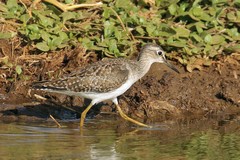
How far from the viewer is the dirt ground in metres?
12.1

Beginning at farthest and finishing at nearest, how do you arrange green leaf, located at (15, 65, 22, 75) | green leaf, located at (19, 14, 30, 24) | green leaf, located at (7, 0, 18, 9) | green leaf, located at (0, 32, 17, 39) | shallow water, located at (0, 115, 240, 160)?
green leaf, located at (7, 0, 18, 9) < green leaf, located at (19, 14, 30, 24) < green leaf, located at (0, 32, 17, 39) < green leaf, located at (15, 65, 22, 75) < shallow water, located at (0, 115, 240, 160)

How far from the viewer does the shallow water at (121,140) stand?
9656 mm

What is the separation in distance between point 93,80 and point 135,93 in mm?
1052

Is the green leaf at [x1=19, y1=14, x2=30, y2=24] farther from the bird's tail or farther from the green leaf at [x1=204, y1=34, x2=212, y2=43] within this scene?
the green leaf at [x1=204, y1=34, x2=212, y2=43]

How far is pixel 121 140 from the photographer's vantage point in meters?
10.5

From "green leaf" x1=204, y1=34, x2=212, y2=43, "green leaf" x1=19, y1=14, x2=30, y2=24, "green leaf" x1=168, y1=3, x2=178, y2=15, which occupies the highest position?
"green leaf" x1=168, y1=3, x2=178, y2=15

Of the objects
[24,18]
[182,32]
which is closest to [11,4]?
[24,18]

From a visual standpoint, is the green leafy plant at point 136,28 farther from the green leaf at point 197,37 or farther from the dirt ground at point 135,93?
the dirt ground at point 135,93

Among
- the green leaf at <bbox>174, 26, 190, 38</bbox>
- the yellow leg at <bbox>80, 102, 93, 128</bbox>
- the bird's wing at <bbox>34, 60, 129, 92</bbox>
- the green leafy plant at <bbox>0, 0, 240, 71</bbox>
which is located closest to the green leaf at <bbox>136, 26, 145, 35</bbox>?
the green leafy plant at <bbox>0, 0, 240, 71</bbox>

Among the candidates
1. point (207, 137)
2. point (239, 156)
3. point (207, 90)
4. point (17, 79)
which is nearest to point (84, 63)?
point (17, 79)

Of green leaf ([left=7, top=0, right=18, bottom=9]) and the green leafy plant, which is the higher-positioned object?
green leaf ([left=7, top=0, right=18, bottom=9])

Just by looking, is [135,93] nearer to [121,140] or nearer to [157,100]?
[157,100]

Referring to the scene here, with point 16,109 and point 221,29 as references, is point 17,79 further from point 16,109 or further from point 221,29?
point 221,29

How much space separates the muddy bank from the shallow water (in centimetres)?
36
